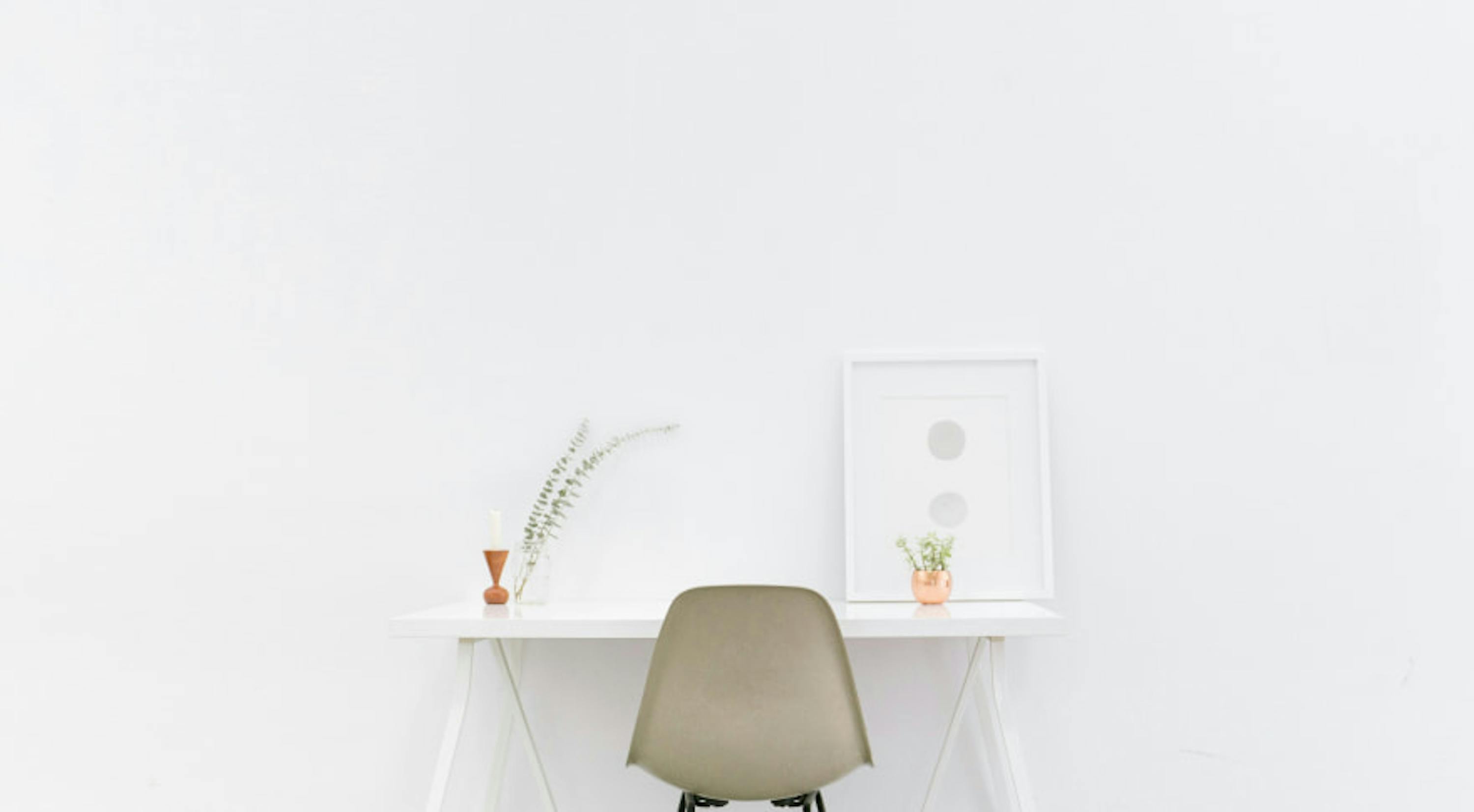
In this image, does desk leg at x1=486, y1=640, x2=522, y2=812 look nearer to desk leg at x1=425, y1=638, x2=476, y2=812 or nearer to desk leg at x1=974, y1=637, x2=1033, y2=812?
desk leg at x1=425, y1=638, x2=476, y2=812

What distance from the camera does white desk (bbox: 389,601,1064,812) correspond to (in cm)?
227

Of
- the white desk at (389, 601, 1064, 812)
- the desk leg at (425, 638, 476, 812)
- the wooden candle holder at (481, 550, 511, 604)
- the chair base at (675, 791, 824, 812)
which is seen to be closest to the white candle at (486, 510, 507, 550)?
the wooden candle holder at (481, 550, 511, 604)

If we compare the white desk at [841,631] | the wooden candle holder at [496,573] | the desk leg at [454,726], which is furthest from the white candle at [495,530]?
the desk leg at [454,726]

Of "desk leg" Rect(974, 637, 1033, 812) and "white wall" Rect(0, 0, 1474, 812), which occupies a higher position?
"white wall" Rect(0, 0, 1474, 812)

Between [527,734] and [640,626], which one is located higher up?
[640,626]

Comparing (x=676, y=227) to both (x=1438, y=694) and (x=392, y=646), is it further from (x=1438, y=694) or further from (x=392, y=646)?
(x=1438, y=694)

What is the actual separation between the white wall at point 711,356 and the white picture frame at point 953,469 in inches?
3.3

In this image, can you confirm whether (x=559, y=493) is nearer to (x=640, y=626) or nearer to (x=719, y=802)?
(x=640, y=626)

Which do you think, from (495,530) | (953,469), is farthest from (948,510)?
(495,530)

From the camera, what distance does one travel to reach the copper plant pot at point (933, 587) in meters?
2.51

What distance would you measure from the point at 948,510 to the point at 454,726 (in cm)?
119

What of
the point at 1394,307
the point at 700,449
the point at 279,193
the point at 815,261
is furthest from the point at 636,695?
the point at 1394,307

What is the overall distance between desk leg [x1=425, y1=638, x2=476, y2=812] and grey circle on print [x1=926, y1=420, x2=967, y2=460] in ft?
3.68

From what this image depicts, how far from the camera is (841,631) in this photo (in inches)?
86.1
